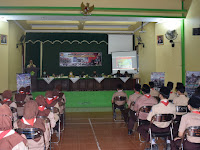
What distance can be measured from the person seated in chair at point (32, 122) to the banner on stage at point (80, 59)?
11168 mm

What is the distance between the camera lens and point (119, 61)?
12930mm

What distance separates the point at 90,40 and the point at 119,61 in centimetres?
226

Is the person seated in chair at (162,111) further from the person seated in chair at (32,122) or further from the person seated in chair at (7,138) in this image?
the person seated in chair at (7,138)

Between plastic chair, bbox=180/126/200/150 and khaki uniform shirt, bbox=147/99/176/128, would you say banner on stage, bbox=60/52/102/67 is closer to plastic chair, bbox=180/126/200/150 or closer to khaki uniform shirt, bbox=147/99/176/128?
khaki uniform shirt, bbox=147/99/176/128

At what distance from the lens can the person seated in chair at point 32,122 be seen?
238 centimetres

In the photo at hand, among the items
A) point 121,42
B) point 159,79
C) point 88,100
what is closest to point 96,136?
point 88,100

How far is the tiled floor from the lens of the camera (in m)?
4.00

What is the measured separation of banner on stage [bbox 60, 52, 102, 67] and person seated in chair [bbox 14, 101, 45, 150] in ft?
36.6

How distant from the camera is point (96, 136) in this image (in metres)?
4.65

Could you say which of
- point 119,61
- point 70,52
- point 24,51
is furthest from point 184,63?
point 24,51

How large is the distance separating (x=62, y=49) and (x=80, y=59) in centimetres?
130

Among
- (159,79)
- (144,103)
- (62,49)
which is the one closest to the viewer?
(144,103)

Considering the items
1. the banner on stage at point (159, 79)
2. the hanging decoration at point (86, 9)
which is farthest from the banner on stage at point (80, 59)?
the hanging decoration at point (86, 9)

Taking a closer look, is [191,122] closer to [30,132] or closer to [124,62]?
[30,132]
